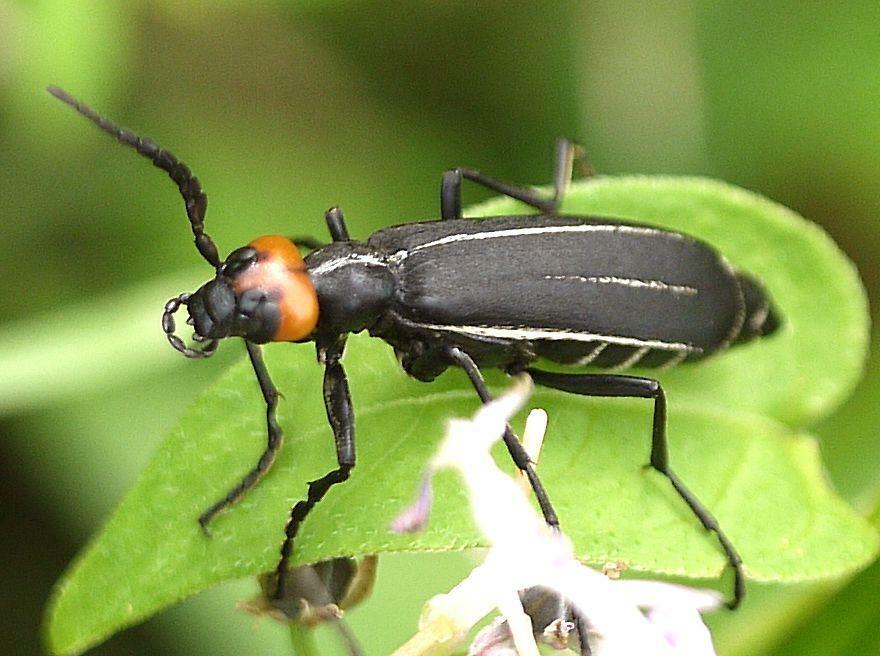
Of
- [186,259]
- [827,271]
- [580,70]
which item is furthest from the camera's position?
[580,70]

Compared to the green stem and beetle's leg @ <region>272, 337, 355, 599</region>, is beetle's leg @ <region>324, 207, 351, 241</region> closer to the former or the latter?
beetle's leg @ <region>272, 337, 355, 599</region>

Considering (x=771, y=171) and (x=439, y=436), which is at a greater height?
(x=439, y=436)

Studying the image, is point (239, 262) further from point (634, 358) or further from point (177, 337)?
point (634, 358)

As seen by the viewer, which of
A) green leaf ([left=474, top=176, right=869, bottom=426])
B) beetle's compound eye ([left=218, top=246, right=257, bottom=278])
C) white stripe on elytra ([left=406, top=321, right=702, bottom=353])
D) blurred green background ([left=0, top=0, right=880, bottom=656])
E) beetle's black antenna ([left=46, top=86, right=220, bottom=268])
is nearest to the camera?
beetle's black antenna ([left=46, top=86, right=220, bottom=268])

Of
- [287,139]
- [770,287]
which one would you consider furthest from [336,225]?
[287,139]

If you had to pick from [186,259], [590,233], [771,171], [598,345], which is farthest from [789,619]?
[186,259]

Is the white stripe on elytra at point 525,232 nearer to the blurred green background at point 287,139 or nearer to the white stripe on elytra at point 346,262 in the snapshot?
the white stripe on elytra at point 346,262

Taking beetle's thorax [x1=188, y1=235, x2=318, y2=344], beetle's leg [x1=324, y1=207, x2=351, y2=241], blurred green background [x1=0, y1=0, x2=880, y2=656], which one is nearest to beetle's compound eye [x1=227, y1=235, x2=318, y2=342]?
beetle's thorax [x1=188, y1=235, x2=318, y2=344]

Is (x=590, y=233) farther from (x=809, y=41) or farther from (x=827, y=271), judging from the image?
(x=809, y=41)
